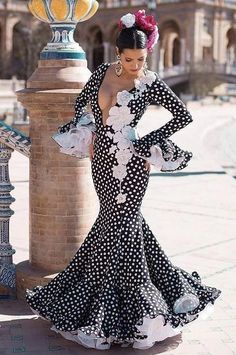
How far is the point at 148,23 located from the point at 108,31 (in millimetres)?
62835

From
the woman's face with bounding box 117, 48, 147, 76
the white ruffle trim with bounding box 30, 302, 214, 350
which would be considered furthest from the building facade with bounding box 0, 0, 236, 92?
the white ruffle trim with bounding box 30, 302, 214, 350

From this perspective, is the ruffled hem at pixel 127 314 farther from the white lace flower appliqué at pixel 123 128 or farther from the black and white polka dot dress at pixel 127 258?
the white lace flower appliqué at pixel 123 128

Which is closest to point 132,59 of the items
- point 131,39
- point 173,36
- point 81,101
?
point 131,39

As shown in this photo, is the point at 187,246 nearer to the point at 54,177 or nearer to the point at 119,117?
the point at 54,177

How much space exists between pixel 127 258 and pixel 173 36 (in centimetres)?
6805

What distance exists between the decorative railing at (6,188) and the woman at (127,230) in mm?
998

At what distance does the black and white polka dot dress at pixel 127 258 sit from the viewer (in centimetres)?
469

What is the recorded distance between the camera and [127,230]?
4.83 meters

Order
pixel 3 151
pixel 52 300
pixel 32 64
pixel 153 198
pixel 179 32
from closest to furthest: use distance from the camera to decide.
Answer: pixel 52 300 → pixel 3 151 → pixel 153 198 → pixel 32 64 → pixel 179 32

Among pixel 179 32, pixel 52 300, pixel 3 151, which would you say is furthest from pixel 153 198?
pixel 179 32

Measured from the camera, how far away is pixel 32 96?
5574mm

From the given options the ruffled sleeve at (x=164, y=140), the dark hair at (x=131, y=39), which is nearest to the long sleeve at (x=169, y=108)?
the ruffled sleeve at (x=164, y=140)

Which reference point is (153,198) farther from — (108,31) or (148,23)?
(108,31)

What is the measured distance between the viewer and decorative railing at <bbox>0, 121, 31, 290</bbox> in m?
5.82
